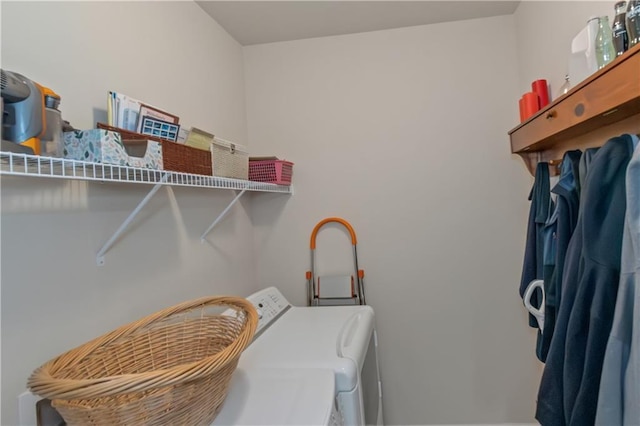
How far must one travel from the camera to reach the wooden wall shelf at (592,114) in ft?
3.00

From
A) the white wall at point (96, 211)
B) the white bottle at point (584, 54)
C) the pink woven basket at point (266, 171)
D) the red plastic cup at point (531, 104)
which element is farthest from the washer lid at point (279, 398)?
the red plastic cup at point (531, 104)

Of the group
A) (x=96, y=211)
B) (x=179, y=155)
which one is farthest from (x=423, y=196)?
(x=96, y=211)

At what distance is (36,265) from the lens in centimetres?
96

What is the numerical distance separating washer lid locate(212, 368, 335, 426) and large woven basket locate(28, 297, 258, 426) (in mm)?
95

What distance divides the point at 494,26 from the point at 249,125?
160 cm

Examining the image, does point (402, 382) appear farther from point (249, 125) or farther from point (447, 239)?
point (249, 125)

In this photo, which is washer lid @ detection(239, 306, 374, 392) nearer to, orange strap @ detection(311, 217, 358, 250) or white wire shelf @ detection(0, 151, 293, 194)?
orange strap @ detection(311, 217, 358, 250)

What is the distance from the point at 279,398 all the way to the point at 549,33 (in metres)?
1.95

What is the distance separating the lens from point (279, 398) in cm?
108

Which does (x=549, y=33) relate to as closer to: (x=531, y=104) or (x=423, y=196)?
(x=531, y=104)

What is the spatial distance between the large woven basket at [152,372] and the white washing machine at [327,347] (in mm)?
246

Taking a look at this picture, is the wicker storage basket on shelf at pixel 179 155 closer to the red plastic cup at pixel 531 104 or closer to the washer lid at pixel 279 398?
the washer lid at pixel 279 398

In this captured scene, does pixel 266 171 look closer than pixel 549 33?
No

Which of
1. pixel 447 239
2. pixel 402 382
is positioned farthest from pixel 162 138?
pixel 402 382
